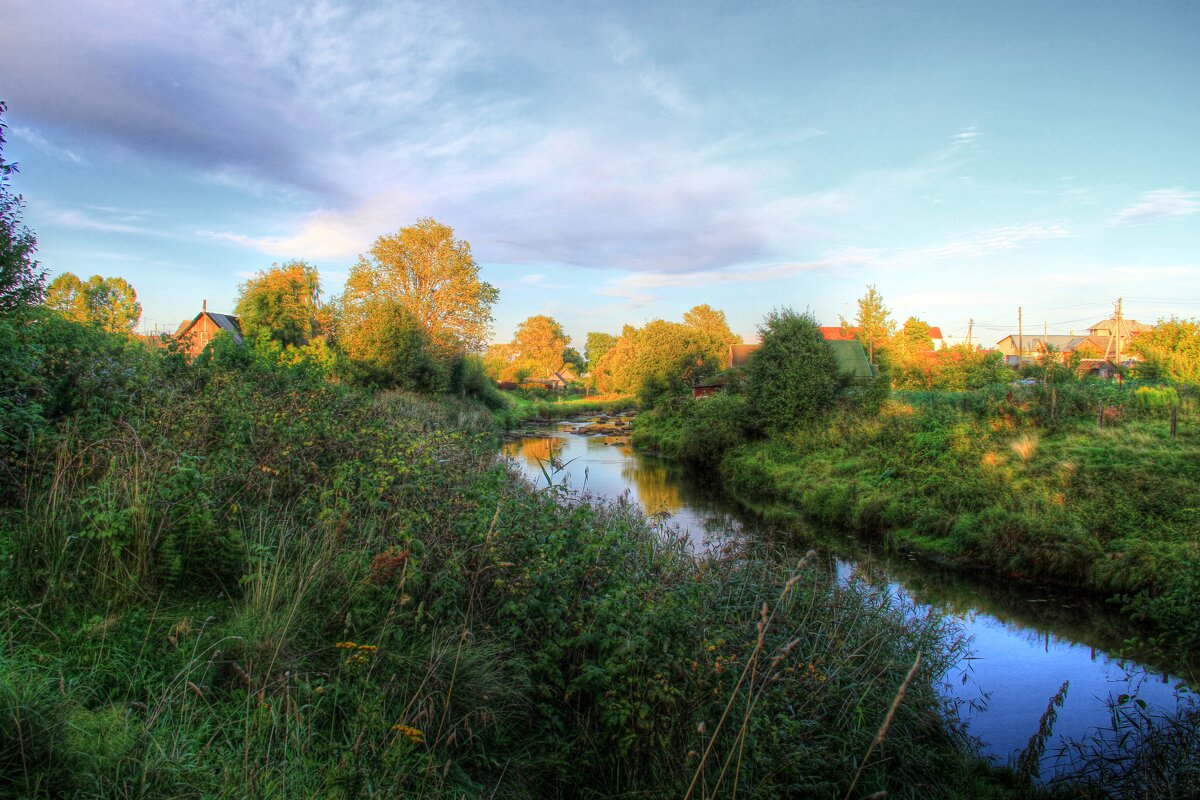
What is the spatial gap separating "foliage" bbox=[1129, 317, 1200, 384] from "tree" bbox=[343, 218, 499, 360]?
32.9 meters

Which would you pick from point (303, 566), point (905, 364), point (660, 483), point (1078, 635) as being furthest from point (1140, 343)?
point (303, 566)

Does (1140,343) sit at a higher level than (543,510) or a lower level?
higher

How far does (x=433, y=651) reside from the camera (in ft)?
11.7

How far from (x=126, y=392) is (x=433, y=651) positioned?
4.99 metres

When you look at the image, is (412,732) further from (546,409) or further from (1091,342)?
(1091,342)

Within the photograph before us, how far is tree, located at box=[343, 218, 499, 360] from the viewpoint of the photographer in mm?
36750

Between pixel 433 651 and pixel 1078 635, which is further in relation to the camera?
pixel 1078 635

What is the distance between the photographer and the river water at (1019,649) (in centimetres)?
693

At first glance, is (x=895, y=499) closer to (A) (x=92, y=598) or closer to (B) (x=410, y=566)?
(B) (x=410, y=566)

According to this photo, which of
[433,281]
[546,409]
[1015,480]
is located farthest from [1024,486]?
[546,409]

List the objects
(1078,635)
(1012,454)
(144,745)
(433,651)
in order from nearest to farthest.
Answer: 1. (144,745)
2. (433,651)
3. (1078,635)
4. (1012,454)

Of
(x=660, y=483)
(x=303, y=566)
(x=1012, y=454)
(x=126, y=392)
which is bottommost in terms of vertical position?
(x=660, y=483)

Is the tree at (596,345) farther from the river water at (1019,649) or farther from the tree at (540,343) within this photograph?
the river water at (1019,649)

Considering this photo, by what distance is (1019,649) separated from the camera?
9.04 m
